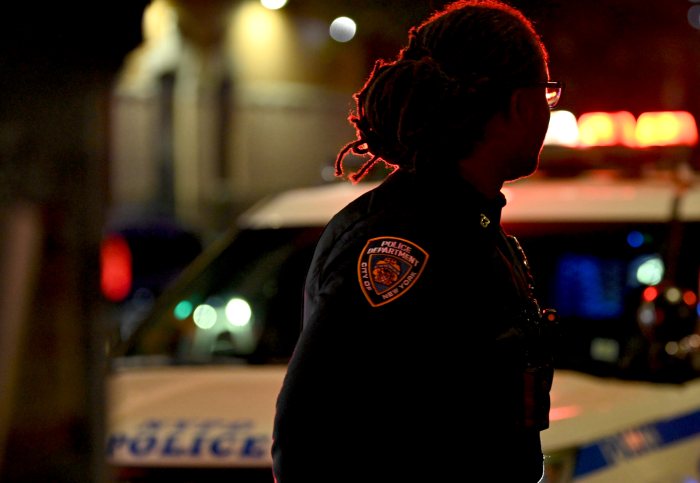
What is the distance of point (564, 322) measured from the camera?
13.6ft

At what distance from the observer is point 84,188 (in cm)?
171

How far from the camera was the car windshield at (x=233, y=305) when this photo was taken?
14.1 feet

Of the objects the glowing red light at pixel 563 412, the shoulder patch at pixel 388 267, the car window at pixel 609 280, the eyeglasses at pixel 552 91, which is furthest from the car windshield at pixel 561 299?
the shoulder patch at pixel 388 267

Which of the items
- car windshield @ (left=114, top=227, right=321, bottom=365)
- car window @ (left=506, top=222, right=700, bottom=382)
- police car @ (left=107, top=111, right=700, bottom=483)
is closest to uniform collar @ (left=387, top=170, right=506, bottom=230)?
police car @ (left=107, top=111, right=700, bottom=483)

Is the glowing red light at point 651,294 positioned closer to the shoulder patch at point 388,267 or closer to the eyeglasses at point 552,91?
the eyeglasses at point 552,91

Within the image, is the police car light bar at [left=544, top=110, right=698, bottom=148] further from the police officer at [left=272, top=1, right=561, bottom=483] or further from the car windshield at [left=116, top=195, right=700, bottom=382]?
the police officer at [left=272, top=1, right=561, bottom=483]

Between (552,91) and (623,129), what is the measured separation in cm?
306

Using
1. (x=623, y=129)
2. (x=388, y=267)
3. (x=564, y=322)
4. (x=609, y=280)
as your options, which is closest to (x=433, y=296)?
(x=388, y=267)

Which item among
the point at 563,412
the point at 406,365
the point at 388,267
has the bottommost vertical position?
the point at 563,412

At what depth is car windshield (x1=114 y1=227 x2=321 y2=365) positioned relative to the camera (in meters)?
4.31

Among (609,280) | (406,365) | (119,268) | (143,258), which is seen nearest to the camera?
(406,365)

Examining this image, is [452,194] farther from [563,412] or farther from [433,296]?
[563,412]

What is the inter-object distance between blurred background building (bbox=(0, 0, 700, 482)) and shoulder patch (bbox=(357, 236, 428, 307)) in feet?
1.21

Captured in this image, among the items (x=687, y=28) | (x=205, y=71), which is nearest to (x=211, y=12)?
(x=205, y=71)
